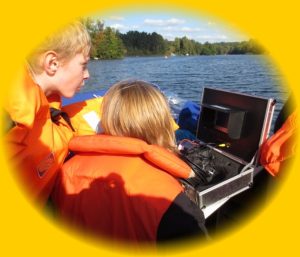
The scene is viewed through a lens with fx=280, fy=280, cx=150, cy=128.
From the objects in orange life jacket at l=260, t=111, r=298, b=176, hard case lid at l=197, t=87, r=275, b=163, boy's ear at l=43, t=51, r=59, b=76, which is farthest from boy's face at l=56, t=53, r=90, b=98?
orange life jacket at l=260, t=111, r=298, b=176

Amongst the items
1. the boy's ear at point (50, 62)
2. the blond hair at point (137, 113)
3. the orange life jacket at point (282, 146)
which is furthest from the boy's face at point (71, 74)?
the orange life jacket at point (282, 146)

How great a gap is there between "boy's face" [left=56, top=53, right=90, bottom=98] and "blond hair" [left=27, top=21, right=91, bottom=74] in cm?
3

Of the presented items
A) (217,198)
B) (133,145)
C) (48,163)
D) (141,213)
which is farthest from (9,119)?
(217,198)

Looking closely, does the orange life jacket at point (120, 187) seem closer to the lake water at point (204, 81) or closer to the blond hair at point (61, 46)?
the blond hair at point (61, 46)

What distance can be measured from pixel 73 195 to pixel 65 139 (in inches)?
15.7

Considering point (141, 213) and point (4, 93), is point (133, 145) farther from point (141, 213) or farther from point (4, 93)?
point (4, 93)

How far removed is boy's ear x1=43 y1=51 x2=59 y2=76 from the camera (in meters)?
1.39

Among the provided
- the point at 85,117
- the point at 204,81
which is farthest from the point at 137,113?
the point at 204,81

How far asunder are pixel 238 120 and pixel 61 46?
3.67ft

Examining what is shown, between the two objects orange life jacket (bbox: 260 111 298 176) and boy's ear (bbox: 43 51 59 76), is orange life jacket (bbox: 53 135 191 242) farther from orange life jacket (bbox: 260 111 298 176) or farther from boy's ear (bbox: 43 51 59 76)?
orange life jacket (bbox: 260 111 298 176)

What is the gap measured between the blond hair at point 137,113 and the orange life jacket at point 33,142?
0.97 ft

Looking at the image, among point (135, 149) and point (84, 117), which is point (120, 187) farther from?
point (84, 117)

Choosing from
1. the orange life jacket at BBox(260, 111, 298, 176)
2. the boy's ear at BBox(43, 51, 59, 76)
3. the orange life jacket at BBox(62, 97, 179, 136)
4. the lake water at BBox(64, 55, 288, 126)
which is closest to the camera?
the boy's ear at BBox(43, 51, 59, 76)

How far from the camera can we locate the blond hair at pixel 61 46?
1395 mm
